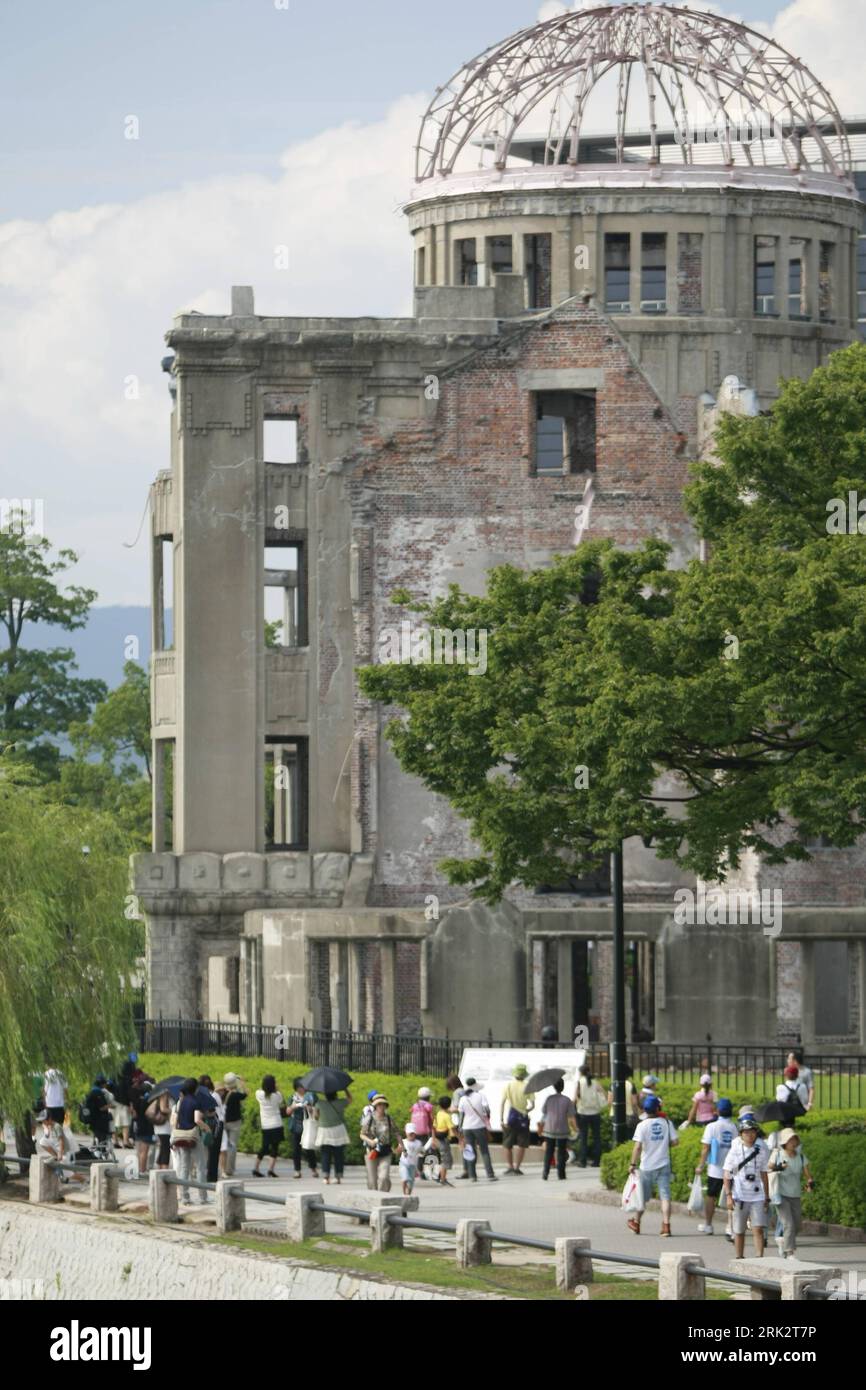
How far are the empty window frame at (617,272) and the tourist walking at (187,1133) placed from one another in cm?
3534

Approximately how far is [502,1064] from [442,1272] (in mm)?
12150

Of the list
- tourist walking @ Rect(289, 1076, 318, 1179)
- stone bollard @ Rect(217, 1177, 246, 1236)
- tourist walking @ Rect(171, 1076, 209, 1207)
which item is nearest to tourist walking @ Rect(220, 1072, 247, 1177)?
tourist walking @ Rect(289, 1076, 318, 1179)

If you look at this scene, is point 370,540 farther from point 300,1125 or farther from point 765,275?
point 300,1125

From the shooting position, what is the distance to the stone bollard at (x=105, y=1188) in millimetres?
34281

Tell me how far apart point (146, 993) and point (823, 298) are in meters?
24.8

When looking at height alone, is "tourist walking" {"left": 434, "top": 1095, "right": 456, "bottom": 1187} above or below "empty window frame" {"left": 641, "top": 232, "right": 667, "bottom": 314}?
below

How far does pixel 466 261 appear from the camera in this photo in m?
68.2

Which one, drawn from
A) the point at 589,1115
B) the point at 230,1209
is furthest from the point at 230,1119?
the point at 230,1209

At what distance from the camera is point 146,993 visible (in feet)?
193

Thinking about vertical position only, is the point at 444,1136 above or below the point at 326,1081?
below

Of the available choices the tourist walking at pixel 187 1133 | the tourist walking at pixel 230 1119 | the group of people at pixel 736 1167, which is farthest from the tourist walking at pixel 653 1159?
the tourist walking at pixel 230 1119

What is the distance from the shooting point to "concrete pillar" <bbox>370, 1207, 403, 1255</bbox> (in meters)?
28.6

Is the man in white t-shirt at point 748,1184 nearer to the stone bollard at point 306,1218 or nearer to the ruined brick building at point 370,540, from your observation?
the stone bollard at point 306,1218

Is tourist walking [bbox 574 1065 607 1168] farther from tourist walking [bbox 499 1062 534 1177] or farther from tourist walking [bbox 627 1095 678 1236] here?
tourist walking [bbox 627 1095 678 1236]
